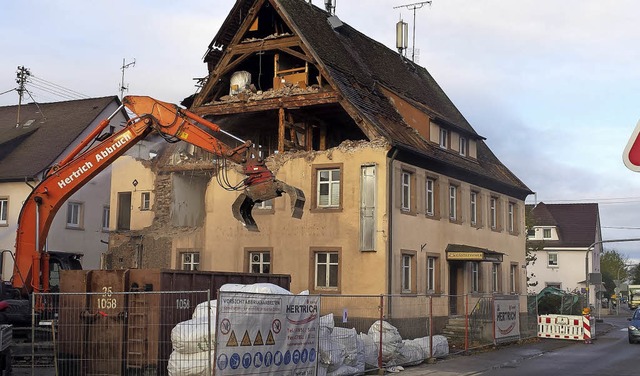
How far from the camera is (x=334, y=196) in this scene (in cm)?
2922

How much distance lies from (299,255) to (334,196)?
97.8 inches

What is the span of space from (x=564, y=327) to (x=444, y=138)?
9.23 metres

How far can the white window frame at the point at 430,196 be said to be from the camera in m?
31.8

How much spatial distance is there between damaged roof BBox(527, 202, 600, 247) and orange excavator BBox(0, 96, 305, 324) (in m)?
59.8

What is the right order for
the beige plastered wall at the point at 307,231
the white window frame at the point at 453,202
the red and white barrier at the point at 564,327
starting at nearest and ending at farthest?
the beige plastered wall at the point at 307,231, the red and white barrier at the point at 564,327, the white window frame at the point at 453,202

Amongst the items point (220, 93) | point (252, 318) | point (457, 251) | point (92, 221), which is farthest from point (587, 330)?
point (92, 221)

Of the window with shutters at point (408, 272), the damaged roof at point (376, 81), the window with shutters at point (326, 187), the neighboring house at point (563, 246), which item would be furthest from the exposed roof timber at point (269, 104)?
the neighboring house at point (563, 246)

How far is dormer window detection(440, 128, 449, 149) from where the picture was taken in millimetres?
34625

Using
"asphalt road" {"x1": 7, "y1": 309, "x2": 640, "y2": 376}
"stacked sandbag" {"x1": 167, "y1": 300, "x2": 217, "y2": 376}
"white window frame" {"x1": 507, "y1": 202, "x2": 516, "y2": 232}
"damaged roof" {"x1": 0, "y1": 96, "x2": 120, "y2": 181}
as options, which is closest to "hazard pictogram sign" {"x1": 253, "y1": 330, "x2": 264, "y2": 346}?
"stacked sandbag" {"x1": 167, "y1": 300, "x2": 217, "y2": 376}

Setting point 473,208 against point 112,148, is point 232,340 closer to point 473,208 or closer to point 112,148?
point 112,148

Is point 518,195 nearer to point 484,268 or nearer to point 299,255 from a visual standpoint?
point 484,268

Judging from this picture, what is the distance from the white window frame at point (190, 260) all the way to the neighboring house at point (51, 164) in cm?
945

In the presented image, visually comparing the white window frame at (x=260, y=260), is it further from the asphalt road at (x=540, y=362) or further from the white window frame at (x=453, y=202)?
the asphalt road at (x=540, y=362)

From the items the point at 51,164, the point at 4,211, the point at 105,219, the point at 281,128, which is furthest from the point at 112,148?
the point at 105,219
